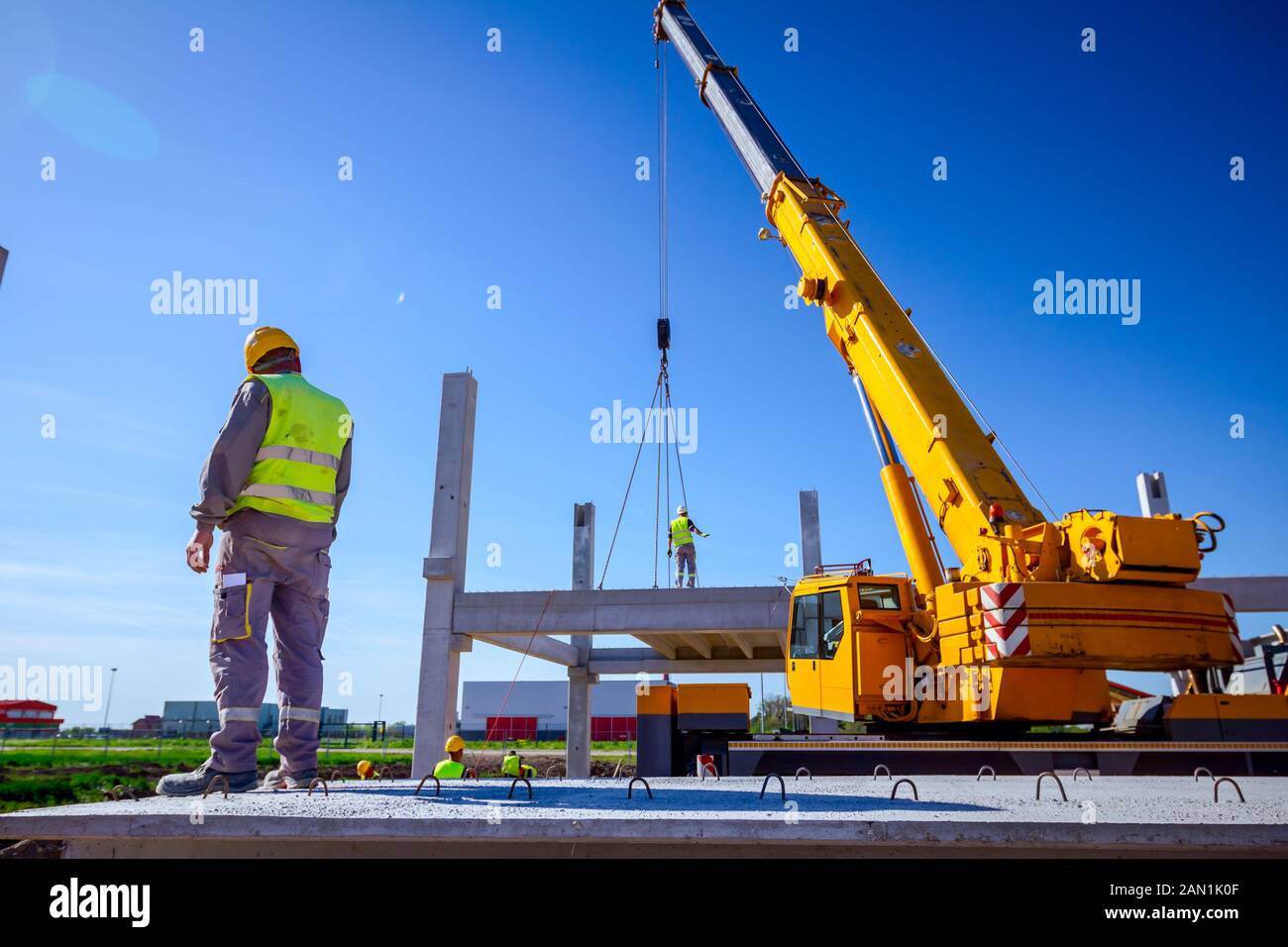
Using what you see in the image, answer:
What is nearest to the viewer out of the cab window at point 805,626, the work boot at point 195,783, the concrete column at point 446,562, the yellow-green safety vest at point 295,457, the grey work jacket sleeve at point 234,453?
the work boot at point 195,783

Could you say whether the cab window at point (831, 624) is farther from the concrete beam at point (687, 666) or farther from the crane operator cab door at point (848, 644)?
the concrete beam at point (687, 666)

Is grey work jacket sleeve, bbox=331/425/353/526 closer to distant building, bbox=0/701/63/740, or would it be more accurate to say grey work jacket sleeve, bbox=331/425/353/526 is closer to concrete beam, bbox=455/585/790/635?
concrete beam, bbox=455/585/790/635

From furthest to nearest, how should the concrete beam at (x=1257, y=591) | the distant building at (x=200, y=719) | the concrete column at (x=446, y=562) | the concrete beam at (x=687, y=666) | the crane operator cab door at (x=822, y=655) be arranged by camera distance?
the distant building at (x=200, y=719), the concrete beam at (x=687, y=666), the concrete column at (x=446, y=562), the concrete beam at (x=1257, y=591), the crane operator cab door at (x=822, y=655)

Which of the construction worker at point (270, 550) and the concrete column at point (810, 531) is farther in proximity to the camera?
the concrete column at point (810, 531)

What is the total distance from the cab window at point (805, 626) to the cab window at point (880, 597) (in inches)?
20.8

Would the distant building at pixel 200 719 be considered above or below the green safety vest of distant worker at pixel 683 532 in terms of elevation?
below

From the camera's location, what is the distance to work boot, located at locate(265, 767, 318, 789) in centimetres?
332

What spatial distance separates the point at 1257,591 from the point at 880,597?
28.7 feet

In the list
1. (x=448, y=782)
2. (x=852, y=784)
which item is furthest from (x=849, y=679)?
(x=448, y=782)

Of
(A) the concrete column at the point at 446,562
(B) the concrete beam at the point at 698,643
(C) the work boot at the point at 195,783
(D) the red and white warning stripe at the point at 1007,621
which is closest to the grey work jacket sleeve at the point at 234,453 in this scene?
(C) the work boot at the point at 195,783

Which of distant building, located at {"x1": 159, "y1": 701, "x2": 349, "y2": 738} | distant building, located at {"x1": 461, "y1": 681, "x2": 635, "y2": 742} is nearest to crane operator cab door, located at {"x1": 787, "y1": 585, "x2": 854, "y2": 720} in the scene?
distant building, located at {"x1": 159, "y1": 701, "x2": 349, "y2": 738}

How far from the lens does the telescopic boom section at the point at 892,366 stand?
7.86m
